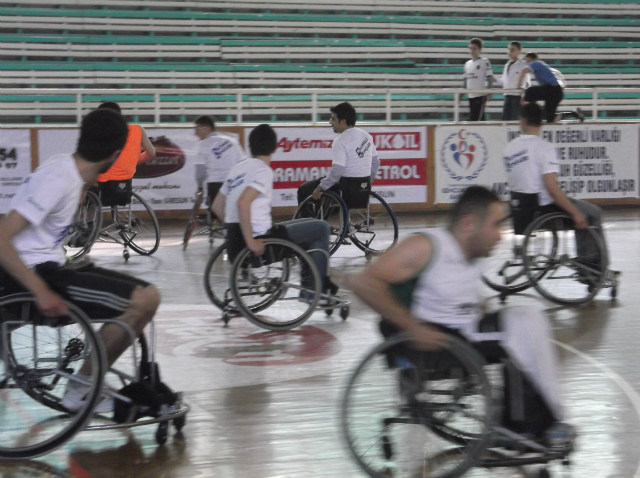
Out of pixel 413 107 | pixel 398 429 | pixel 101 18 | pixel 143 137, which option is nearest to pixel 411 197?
pixel 413 107

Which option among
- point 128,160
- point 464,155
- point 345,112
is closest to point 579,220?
point 345,112

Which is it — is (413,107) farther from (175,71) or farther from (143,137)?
(143,137)

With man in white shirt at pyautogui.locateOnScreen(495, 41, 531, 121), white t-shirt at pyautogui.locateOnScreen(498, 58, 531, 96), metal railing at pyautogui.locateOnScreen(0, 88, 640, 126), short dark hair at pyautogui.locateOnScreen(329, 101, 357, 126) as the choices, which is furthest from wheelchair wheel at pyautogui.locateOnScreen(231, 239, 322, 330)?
white t-shirt at pyautogui.locateOnScreen(498, 58, 531, 96)

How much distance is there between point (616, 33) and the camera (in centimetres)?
1811

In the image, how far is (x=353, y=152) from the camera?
25.5 ft

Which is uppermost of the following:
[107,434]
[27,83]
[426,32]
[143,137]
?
[426,32]

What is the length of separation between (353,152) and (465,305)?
4.84 meters

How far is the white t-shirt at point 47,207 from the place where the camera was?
10.7ft

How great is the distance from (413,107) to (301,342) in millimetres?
11050

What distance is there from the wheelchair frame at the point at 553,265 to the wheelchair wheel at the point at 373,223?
2025 millimetres

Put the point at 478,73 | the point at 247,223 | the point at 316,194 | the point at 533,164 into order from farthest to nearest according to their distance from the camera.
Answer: the point at 478,73 → the point at 316,194 → the point at 533,164 → the point at 247,223

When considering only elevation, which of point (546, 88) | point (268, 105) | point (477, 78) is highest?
point (477, 78)

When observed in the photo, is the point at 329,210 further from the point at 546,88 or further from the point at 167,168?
A: the point at 546,88

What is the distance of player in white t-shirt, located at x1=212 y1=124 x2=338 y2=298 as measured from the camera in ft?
17.3
